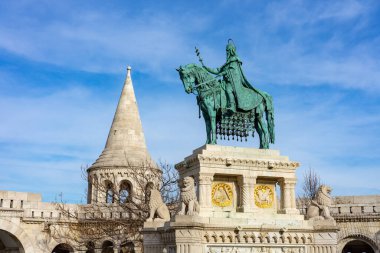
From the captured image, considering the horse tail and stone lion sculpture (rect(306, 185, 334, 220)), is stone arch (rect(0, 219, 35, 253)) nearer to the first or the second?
the horse tail

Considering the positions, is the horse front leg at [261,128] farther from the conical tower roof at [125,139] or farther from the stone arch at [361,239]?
the conical tower roof at [125,139]

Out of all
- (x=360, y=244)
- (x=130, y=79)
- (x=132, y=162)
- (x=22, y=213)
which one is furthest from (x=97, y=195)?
(x=360, y=244)

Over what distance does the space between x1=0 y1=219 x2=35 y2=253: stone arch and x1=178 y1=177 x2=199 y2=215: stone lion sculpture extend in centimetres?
1717

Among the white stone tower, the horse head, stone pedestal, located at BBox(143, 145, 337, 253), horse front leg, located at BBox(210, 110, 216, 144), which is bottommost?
stone pedestal, located at BBox(143, 145, 337, 253)

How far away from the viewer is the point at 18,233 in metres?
25.2

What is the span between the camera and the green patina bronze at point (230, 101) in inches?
479

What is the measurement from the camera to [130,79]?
111ft

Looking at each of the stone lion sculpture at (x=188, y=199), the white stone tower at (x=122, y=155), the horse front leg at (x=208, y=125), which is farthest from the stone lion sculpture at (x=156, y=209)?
the white stone tower at (x=122, y=155)

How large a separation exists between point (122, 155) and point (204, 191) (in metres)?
20.0

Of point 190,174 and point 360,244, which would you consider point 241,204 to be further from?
point 360,244

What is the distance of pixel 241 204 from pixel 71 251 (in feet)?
62.0

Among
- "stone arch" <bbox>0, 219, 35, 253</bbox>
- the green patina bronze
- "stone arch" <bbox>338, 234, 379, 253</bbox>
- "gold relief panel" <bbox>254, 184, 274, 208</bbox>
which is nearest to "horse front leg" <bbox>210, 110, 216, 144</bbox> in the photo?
the green patina bronze

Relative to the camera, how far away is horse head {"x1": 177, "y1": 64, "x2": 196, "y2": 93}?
1221 cm

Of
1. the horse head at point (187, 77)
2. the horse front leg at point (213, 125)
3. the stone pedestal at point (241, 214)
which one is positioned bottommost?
the stone pedestal at point (241, 214)
